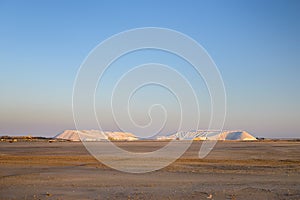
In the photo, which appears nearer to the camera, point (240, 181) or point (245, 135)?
point (240, 181)

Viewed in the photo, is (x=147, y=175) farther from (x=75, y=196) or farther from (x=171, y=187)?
(x=75, y=196)

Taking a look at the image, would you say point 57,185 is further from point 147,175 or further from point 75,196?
point 147,175

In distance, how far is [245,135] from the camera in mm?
190375

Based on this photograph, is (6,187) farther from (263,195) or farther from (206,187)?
(263,195)

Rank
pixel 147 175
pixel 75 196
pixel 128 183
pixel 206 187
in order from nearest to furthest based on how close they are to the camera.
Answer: pixel 75 196 < pixel 206 187 < pixel 128 183 < pixel 147 175

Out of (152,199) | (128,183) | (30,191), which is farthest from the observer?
(128,183)

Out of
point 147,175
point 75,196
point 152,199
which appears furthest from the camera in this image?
point 147,175

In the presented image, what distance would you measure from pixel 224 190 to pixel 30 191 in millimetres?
8907

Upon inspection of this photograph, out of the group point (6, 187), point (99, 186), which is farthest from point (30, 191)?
point (99, 186)

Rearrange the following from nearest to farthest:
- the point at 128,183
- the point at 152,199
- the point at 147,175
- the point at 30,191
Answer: the point at 152,199, the point at 30,191, the point at 128,183, the point at 147,175

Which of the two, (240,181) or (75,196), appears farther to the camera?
(240,181)

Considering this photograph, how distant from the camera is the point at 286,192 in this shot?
52.0 feet

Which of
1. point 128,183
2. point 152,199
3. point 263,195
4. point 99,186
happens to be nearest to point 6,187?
point 99,186

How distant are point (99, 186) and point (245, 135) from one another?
181 m
